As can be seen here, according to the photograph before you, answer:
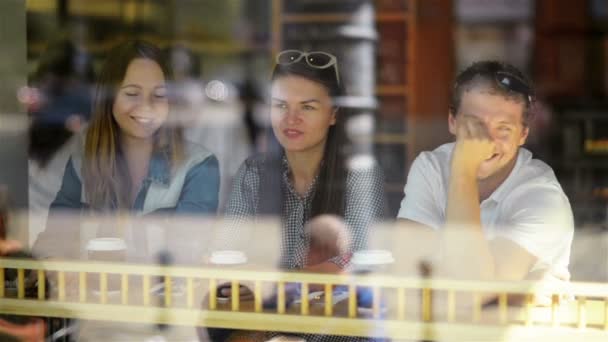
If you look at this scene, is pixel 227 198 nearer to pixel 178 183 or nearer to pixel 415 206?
pixel 178 183

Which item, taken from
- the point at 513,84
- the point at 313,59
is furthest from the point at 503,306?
the point at 313,59

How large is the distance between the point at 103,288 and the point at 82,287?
77 mm

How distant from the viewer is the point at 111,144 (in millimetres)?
2572

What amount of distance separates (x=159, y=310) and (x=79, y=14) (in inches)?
50.6

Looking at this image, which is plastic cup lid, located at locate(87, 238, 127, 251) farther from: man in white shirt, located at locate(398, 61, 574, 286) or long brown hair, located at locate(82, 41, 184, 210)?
man in white shirt, located at locate(398, 61, 574, 286)

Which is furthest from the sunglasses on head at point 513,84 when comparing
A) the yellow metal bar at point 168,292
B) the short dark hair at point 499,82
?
the yellow metal bar at point 168,292

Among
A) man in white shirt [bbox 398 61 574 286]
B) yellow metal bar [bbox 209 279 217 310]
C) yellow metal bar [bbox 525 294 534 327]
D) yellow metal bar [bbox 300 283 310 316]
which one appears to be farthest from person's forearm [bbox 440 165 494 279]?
yellow metal bar [bbox 209 279 217 310]

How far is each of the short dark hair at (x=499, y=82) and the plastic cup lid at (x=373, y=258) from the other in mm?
411

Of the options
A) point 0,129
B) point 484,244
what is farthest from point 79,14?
point 484,244

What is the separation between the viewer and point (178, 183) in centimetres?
254

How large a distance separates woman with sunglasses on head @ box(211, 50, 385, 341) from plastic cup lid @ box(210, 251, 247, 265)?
74mm

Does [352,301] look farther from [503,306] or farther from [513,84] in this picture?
[513,84]

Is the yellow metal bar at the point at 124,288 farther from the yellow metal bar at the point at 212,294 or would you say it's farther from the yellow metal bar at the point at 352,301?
the yellow metal bar at the point at 352,301

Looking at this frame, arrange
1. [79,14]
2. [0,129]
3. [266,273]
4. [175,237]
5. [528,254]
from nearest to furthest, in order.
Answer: [528,254], [266,273], [175,237], [0,129], [79,14]
